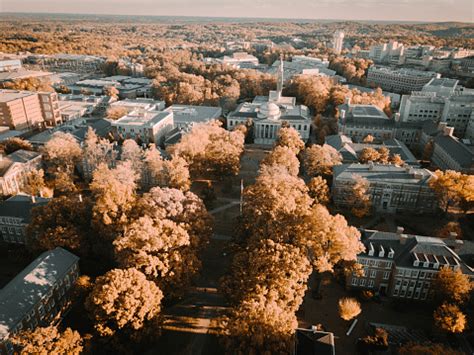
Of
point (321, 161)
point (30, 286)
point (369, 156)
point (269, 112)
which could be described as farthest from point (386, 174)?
point (30, 286)

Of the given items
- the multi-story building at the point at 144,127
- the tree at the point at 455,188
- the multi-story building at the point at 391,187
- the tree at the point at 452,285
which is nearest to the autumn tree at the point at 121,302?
the tree at the point at 452,285

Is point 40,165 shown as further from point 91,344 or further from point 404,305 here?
point 404,305

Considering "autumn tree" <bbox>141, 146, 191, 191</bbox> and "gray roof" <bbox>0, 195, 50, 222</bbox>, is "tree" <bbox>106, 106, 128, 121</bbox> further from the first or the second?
"gray roof" <bbox>0, 195, 50, 222</bbox>

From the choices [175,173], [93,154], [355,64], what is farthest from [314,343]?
[355,64]

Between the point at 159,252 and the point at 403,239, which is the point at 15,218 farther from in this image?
the point at 403,239

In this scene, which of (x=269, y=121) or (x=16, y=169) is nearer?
(x=16, y=169)

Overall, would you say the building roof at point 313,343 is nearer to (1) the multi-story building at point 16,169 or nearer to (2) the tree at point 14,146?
(1) the multi-story building at point 16,169

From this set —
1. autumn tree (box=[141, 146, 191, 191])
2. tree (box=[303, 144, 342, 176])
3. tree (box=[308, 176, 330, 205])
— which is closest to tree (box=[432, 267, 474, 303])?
tree (box=[308, 176, 330, 205])
